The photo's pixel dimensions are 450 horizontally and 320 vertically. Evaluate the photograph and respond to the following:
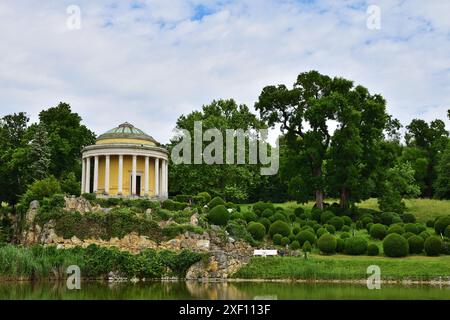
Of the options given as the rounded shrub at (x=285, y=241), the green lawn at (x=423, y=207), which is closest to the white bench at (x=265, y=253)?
the rounded shrub at (x=285, y=241)

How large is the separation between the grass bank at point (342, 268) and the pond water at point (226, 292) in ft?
7.84

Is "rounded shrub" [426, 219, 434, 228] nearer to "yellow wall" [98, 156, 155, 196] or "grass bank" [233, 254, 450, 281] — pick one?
"grass bank" [233, 254, 450, 281]

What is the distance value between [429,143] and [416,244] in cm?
3407

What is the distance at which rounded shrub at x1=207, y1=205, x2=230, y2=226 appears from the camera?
40.6 meters

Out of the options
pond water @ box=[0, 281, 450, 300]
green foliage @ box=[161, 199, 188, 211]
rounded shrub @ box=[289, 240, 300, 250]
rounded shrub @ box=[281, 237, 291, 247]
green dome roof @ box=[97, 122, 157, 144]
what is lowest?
pond water @ box=[0, 281, 450, 300]

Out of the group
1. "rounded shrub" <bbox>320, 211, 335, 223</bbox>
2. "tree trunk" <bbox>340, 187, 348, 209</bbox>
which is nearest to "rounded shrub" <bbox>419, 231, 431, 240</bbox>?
"rounded shrub" <bbox>320, 211, 335, 223</bbox>

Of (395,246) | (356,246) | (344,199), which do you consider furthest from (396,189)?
(395,246)

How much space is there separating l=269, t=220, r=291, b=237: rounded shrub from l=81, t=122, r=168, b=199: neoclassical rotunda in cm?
933

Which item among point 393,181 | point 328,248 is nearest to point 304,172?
point 393,181

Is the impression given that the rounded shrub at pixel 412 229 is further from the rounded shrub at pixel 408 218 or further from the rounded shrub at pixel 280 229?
the rounded shrub at pixel 280 229

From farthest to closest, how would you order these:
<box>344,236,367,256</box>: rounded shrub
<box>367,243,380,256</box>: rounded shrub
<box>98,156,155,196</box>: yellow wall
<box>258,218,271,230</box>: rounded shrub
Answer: <box>98,156,155,196</box>: yellow wall, <box>258,218,271,230</box>: rounded shrub, <box>344,236,367,256</box>: rounded shrub, <box>367,243,380,256</box>: rounded shrub

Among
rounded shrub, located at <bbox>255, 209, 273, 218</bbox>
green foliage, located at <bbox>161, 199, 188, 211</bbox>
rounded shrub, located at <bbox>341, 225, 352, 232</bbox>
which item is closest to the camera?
green foliage, located at <bbox>161, 199, 188, 211</bbox>

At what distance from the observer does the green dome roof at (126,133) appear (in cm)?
4616

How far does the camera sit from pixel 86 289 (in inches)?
Result: 1117
